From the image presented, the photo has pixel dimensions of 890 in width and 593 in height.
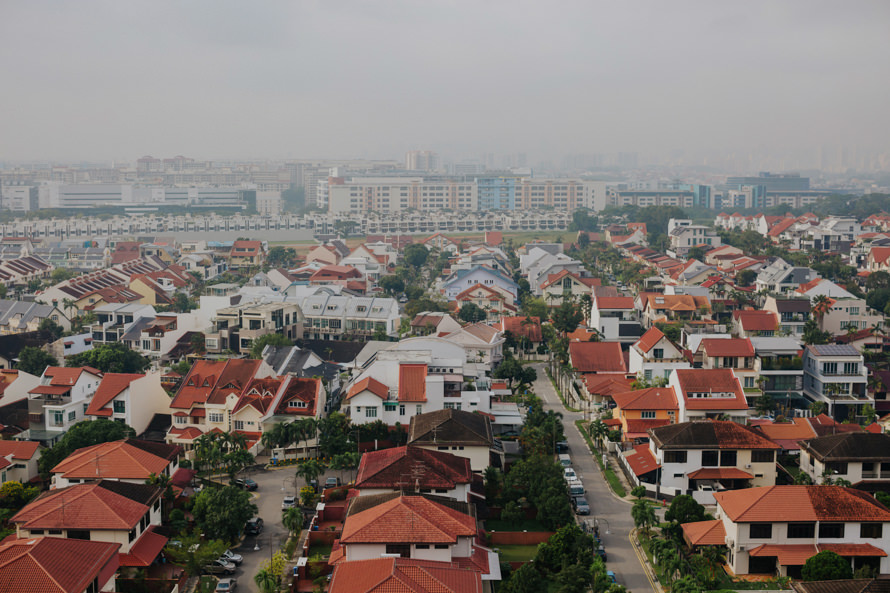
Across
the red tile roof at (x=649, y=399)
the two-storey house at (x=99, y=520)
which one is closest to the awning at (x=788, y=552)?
the red tile roof at (x=649, y=399)

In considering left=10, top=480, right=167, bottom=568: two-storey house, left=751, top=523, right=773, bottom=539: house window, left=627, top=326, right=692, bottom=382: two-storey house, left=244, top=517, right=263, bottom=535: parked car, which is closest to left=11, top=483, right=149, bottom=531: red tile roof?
left=10, top=480, right=167, bottom=568: two-storey house

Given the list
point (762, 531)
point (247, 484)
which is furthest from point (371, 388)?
point (762, 531)

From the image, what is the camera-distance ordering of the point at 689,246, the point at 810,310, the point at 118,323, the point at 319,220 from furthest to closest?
the point at 319,220
the point at 689,246
the point at 118,323
the point at 810,310

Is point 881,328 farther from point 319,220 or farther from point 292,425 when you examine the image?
point 319,220

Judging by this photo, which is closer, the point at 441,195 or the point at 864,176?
the point at 441,195

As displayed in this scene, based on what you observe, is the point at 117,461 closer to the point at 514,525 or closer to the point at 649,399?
the point at 514,525

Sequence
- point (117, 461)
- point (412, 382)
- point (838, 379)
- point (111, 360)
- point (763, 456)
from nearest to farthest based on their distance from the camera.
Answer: point (117, 461) → point (763, 456) → point (412, 382) → point (838, 379) → point (111, 360)

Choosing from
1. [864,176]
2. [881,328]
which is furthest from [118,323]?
[864,176]
